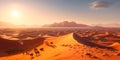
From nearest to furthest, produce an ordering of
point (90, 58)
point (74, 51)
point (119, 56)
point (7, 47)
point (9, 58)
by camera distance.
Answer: point (90, 58)
point (119, 56)
point (74, 51)
point (9, 58)
point (7, 47)

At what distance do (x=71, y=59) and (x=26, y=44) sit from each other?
14.9 meters

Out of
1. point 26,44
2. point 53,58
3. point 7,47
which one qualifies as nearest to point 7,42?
point 7,47

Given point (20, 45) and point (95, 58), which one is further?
point (20, 45)

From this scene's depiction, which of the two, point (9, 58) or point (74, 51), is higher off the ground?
point (74, 51)

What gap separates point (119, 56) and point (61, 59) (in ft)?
18.4

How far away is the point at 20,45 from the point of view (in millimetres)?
25891

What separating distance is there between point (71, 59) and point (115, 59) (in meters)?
3.99

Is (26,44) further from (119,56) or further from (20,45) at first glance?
(119,56)

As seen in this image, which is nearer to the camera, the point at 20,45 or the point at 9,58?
the point at 9,58

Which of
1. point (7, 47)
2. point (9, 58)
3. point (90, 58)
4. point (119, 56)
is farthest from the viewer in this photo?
point (7, 47)

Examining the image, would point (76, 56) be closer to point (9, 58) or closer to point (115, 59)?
point (115, 59)

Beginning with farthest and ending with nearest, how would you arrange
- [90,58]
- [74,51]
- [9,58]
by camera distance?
[9,58] → [74,51] → [90,58]

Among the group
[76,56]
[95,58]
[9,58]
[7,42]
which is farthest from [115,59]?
[7,42]

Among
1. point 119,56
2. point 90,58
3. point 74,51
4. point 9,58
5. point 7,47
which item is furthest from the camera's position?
point 7,47
